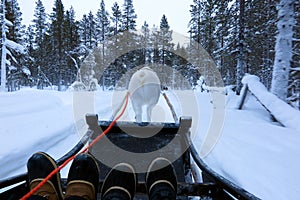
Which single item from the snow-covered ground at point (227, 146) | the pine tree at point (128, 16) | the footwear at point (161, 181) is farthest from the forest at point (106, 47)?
the footwear at point (161, 181)

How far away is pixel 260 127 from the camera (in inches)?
166

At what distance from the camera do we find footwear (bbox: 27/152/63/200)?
134 cm

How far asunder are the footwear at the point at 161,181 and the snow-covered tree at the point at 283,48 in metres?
6.23

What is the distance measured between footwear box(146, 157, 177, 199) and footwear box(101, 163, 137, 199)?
5.3 inches

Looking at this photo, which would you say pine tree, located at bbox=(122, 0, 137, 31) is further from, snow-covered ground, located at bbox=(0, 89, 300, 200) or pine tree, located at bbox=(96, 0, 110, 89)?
snow-covered ground, located at bbox=(0, 89, 300, 200)

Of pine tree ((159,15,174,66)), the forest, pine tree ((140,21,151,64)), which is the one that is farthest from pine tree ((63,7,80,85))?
pine tree ((159,15,174,66))

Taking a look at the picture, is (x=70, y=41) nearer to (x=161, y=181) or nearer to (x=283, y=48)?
(x=283, y=48)

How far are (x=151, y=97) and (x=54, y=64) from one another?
108 ft

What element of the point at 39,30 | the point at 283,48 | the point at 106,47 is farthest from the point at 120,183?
the point at 39,30

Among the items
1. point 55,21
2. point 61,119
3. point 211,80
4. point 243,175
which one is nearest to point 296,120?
point 243,175

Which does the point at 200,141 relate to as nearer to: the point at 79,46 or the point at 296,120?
the point at 296,120

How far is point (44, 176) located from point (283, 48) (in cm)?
731

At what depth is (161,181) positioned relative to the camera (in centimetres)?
141

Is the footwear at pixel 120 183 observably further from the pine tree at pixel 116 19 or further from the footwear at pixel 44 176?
the pine tree at pixel 116 19
